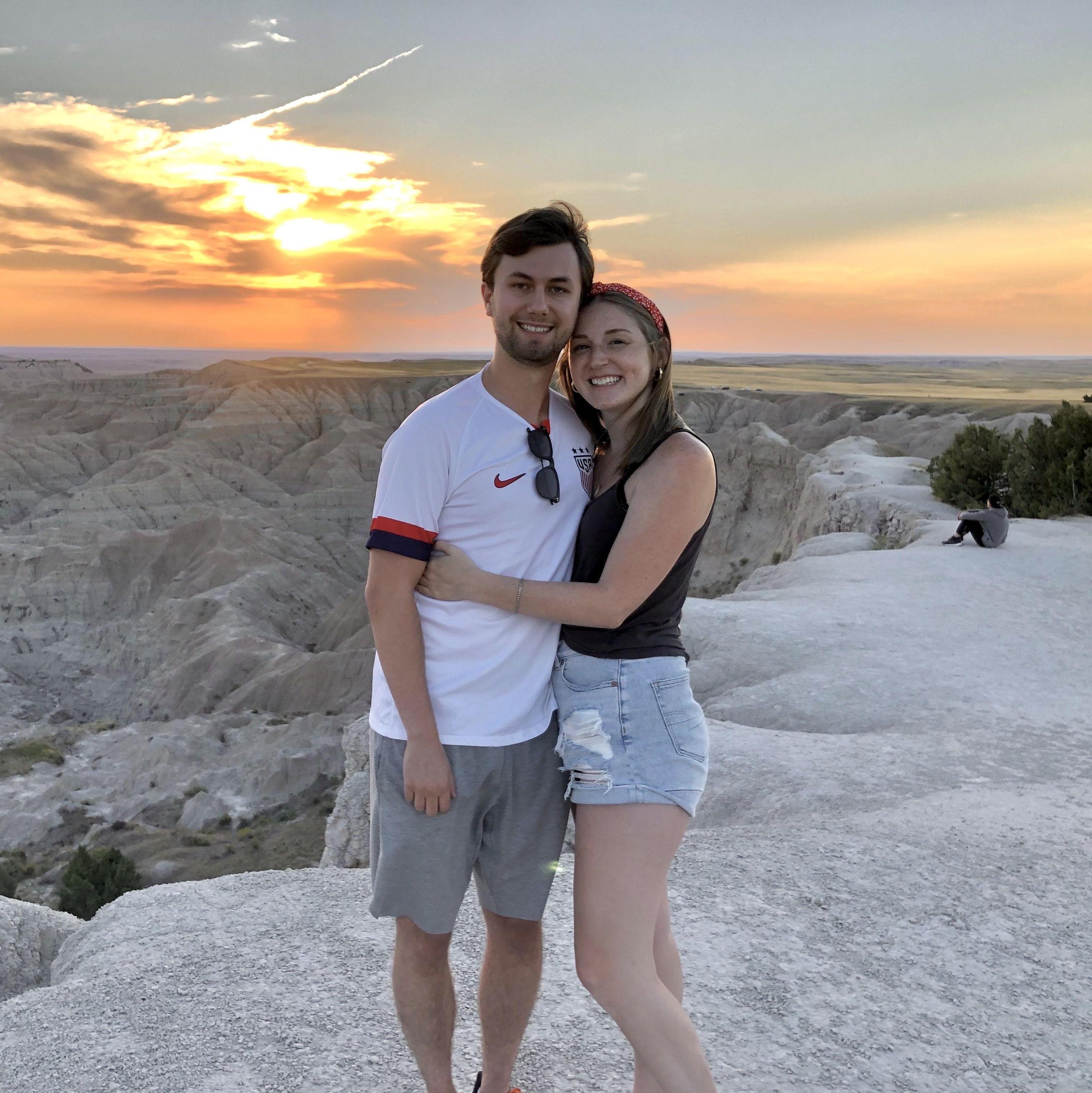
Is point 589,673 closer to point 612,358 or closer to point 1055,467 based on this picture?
point 612,358

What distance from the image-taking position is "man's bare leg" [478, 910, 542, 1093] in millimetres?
2988

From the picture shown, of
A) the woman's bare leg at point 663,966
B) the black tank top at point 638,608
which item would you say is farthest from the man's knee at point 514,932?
the black tank top at point 638,608

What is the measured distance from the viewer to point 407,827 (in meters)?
2.71

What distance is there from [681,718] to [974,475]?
2127 centimetres

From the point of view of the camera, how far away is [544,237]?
8.81ft

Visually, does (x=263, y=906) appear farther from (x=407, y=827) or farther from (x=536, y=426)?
(x=536, y=426)

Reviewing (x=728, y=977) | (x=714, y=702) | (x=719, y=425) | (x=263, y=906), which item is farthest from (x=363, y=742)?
(x=719, y=425)

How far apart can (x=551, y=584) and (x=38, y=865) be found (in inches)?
1060

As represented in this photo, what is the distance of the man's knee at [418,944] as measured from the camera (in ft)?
9.27

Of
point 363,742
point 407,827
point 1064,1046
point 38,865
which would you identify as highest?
point 407,827

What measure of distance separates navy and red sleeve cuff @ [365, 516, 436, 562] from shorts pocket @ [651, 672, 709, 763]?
0.80m

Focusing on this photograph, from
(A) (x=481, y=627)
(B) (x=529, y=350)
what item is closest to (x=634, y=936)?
(A) (x=481, y=627)

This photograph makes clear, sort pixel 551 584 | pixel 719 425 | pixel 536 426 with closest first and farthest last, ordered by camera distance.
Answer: pixel 551 584 < pixel 536 426 < pixel 719 425

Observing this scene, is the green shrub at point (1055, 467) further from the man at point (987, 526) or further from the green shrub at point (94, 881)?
the green shrub at point (94, 881)
